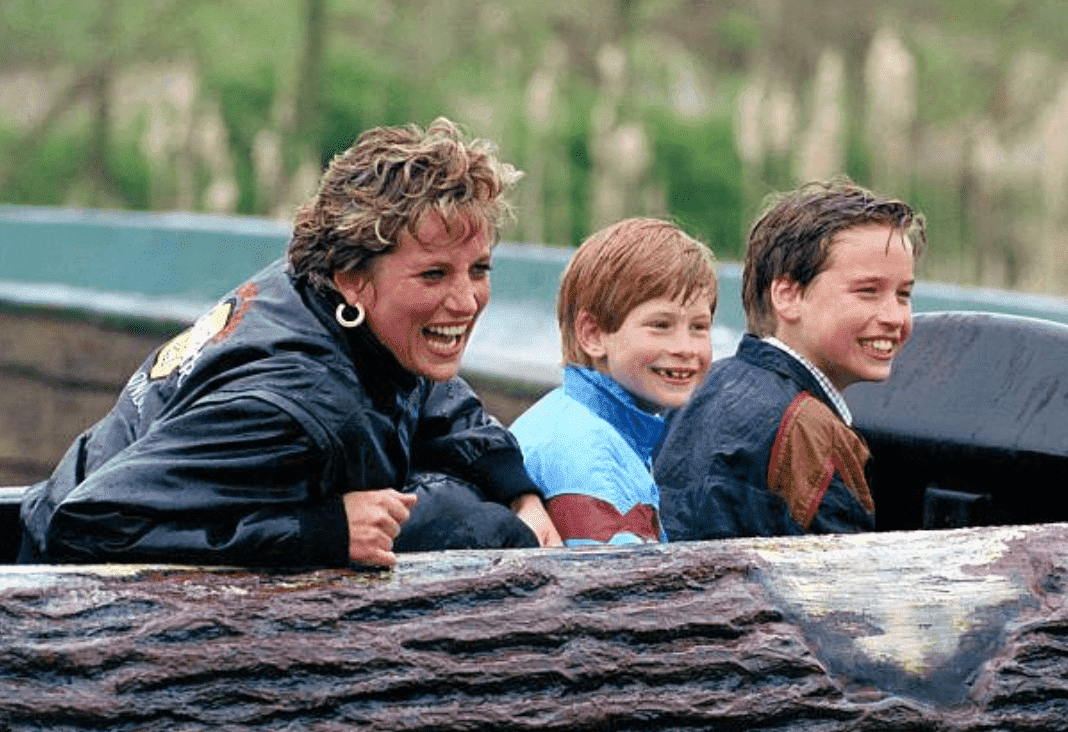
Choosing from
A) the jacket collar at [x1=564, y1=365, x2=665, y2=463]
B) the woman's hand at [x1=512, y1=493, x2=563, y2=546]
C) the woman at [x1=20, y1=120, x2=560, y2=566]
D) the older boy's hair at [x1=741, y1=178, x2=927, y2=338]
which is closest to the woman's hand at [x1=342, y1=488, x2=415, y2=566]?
the woman at [x1=20, y1=120, x2=560, y2=566]

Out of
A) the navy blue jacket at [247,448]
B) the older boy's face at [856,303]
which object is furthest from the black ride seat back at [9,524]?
the older boy's face at [856,303]

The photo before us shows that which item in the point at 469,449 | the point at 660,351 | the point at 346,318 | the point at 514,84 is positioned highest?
the point at 346,318

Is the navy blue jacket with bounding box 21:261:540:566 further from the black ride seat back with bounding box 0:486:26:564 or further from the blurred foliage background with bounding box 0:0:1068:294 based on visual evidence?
the blurred foliage background with bounding box 0:0:1068:294

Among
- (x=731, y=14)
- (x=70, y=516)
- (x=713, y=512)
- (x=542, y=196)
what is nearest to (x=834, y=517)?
(x=713, y=512)

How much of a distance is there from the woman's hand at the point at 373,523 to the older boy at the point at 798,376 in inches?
25.1

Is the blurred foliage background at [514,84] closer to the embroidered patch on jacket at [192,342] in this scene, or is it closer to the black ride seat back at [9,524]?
the black ride seat back at [9,524]

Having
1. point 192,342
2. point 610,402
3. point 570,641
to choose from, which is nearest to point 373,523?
point 570,641

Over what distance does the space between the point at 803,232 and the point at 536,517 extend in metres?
0.60

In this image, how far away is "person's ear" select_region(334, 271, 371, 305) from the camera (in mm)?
2369

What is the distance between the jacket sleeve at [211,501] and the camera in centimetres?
216

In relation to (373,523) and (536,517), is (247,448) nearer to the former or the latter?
(373,523)

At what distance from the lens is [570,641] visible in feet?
7.19

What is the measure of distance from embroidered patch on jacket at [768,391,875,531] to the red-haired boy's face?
0.14 meters

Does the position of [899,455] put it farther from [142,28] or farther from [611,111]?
[142,28]
